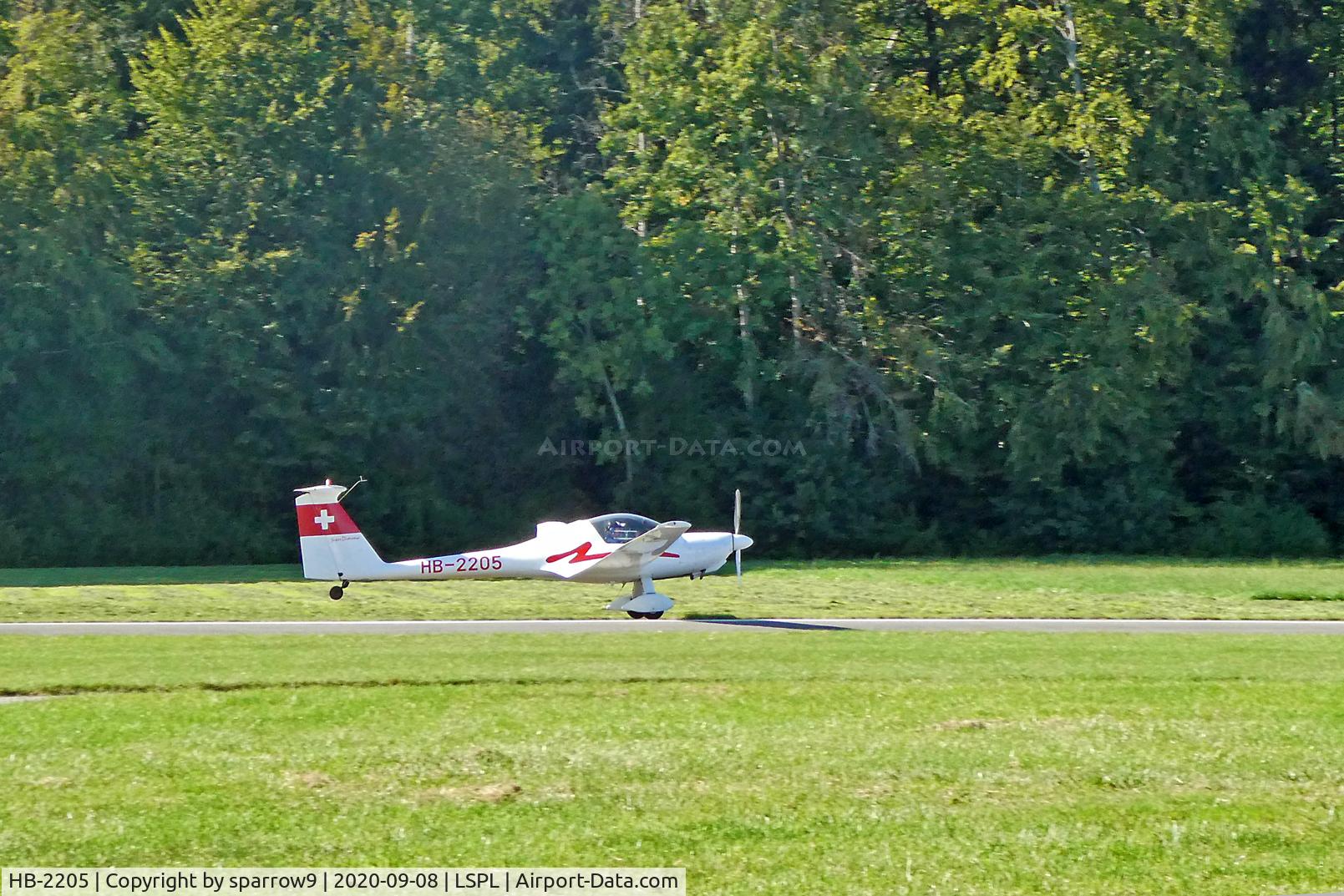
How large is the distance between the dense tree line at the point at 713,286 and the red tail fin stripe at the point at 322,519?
1462 centimetres

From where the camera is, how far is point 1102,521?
39938 millimetres

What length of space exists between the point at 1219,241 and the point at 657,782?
33.6m

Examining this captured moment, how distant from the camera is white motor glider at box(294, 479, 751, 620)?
23188mm

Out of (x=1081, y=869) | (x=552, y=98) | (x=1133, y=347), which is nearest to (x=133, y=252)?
(x=552, y=98)

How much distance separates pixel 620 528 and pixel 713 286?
17280 mm

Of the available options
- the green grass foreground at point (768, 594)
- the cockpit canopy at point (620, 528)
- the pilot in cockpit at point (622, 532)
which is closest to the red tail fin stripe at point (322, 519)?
the green grass foreground at point (768, 594)

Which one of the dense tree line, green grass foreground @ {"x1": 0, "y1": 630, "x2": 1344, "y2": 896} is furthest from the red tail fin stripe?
the dense tree line

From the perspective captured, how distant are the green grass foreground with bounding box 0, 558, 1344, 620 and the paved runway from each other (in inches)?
28.9

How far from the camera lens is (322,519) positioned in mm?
24297
